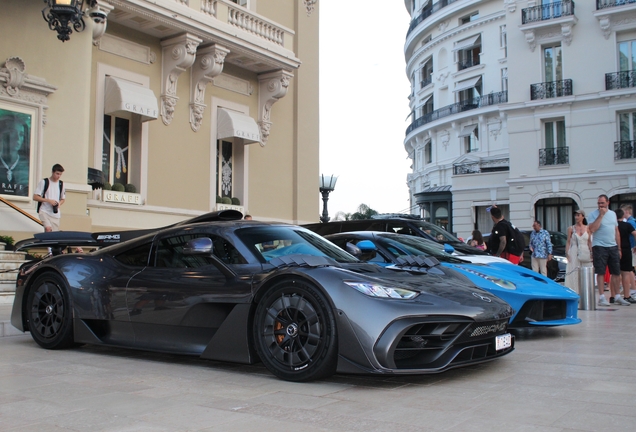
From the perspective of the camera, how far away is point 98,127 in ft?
43.5

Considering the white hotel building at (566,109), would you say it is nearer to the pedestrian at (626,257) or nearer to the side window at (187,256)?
the pedestrian at (626,257)

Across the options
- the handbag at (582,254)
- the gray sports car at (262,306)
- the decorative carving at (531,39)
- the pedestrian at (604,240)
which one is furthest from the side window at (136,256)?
the decorative carving at (531,39)

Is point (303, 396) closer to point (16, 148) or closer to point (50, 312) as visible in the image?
point (50, 312)

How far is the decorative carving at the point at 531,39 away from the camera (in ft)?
95.0

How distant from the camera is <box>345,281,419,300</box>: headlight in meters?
4.27

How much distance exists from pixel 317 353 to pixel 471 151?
41.0 metres

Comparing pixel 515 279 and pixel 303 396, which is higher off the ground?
pixel 515 279

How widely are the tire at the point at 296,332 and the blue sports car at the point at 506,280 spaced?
1330 millimetres

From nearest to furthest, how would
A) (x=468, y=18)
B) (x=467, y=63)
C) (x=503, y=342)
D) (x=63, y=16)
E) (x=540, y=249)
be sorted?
(x=503, y=342) < (x=63, y=16) < (x=540, y=249) < (x=467, y=63) < (x=468, y=18)

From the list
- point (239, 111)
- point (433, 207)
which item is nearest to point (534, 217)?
point (433, 207)

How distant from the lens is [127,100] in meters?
13.2

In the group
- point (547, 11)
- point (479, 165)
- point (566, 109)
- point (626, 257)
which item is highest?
point (547, 11)

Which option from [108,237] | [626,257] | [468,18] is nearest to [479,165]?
[468,18]

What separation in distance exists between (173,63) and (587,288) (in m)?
9.83
